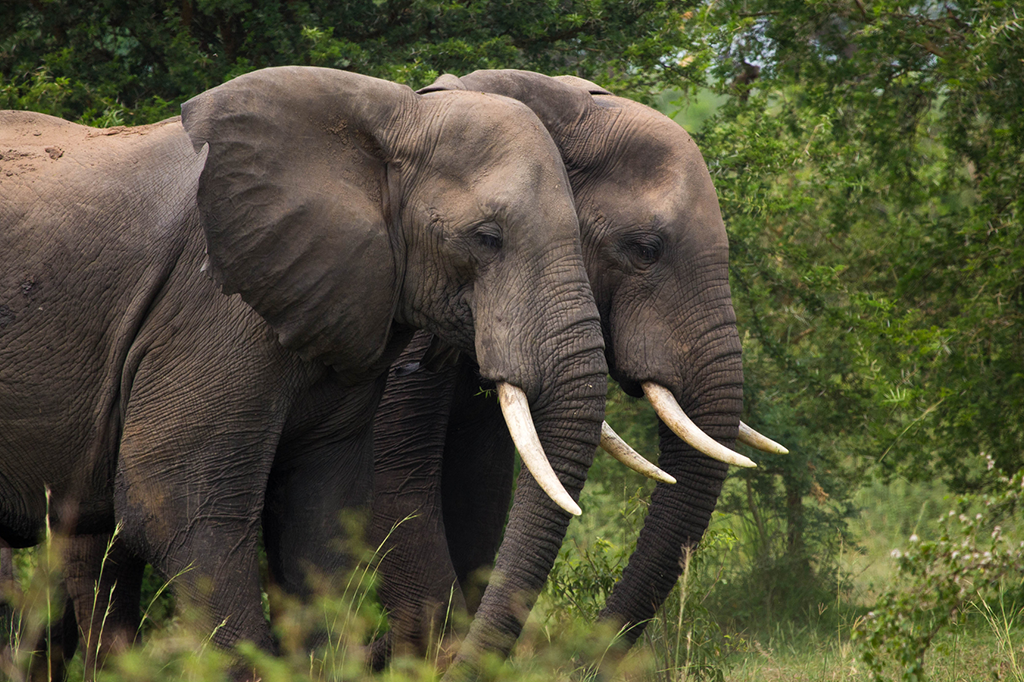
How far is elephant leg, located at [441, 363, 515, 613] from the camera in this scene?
607 cm

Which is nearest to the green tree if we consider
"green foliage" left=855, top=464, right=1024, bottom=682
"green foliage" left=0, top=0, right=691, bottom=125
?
"green foliage" left=0, top=0, right=691, bottom=125

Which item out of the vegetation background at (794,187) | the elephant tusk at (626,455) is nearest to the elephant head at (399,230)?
the elephant tusk at (626,455)

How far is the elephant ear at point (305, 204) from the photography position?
166 inches

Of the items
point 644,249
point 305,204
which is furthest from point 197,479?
point 644,249

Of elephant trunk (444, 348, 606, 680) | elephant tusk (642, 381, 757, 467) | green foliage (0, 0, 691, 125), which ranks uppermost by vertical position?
green foliage (0, 0, 691, 125)

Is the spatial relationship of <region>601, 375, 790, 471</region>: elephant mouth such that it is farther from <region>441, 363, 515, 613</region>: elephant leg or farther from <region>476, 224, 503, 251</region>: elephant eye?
<region>476, 224, 503, 251</region>: elephant eye

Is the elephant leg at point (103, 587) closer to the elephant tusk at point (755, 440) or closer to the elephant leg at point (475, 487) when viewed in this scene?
the elephant leg at point (475, 487)

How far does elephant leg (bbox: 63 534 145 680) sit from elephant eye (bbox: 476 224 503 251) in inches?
78.9

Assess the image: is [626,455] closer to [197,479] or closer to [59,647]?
[197,479]

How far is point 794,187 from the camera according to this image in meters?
7.82

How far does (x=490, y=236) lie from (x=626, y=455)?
116cm

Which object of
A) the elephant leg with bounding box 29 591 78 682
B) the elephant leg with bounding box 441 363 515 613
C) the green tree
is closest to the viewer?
the elephant leg with bounding box 29 591 78 682

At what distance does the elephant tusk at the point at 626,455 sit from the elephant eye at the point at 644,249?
721 millimetres

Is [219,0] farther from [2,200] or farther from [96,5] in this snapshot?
[2,200]
